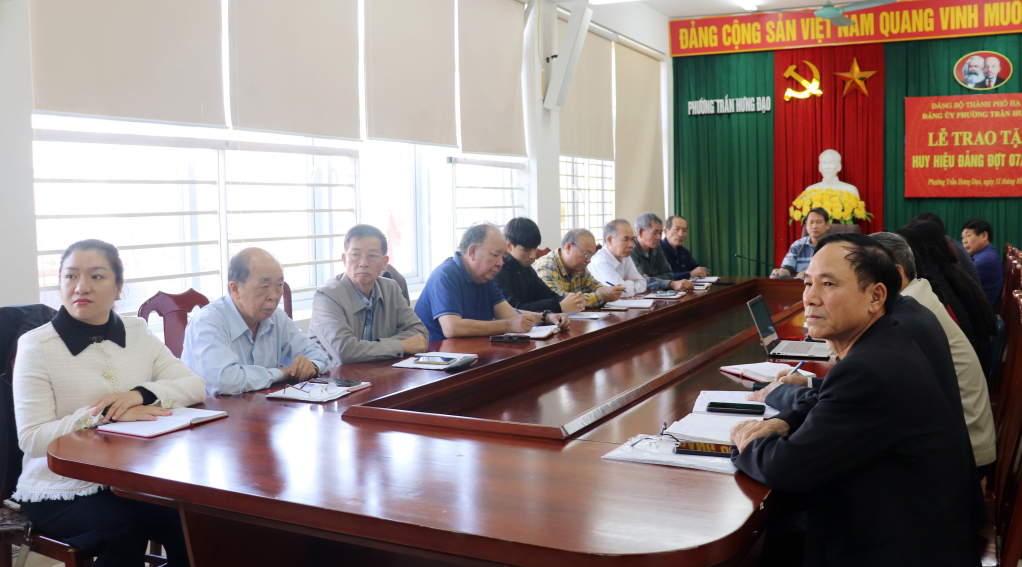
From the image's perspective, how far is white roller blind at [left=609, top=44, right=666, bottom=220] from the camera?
782 centimetres

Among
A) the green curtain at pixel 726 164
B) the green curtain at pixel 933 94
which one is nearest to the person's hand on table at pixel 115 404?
the green curtain at pixel 726 164

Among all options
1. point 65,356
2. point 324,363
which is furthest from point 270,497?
point 324,363

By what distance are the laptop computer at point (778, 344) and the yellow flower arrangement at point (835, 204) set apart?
505 cm

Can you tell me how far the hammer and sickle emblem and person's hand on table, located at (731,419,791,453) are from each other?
7.43m

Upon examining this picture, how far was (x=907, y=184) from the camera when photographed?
8.07 m

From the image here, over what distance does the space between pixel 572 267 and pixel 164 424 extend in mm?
3178

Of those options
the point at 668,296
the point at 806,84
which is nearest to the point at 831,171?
the point at 806,84

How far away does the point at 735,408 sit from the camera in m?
2.05

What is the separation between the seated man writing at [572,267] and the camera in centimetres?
477

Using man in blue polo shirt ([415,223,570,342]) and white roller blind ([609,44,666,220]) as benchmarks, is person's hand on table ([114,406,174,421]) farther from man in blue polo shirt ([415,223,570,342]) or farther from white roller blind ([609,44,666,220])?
white roller blind ([609,44,666,220])

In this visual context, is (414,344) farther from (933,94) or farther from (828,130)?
(933,94)

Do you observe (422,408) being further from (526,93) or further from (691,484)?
(526,93)

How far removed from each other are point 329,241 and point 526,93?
2.22 meters

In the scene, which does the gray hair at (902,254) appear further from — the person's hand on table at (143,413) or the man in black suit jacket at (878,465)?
the person's hand on table at (143,413)
